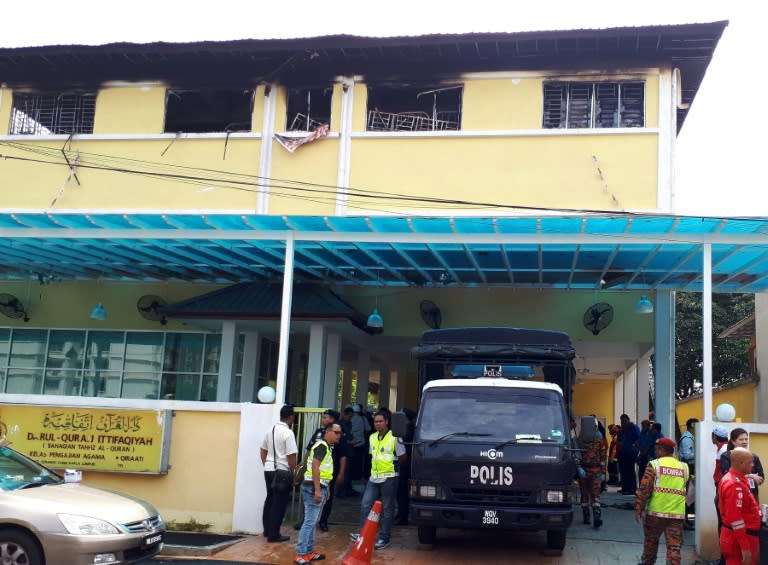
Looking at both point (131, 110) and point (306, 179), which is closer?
point (306, 179)

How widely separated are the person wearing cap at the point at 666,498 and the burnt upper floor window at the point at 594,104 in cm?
655

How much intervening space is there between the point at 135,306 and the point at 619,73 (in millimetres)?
11426

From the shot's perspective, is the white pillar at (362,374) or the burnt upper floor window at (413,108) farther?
the white pillar at (362,374)

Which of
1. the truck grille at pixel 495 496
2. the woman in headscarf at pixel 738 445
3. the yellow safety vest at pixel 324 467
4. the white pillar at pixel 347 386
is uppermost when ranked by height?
the white pillar at pixel 347 386

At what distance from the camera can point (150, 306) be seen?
60.5 feet

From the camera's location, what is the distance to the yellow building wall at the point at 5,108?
51.5 ft

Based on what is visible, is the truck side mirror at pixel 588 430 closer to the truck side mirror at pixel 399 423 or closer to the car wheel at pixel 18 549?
the truck side mirror at pixel 399 423

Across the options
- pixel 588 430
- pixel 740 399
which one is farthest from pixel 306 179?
pixel 740 399

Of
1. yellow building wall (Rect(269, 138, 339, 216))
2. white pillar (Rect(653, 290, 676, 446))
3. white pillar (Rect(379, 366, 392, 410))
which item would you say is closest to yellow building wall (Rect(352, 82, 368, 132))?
yellow building wall (Rect(269, 138, 339, 216))

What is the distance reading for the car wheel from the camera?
309 inches

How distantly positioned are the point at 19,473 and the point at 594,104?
33.7 ft

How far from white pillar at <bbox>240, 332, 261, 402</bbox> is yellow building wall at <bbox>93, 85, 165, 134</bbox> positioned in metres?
5.10

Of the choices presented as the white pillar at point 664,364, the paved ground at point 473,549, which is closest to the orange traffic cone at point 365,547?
the paved ground at point 473,549

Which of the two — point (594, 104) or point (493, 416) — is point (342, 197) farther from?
point (493, 416)
